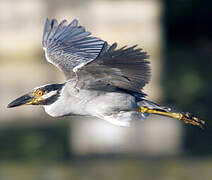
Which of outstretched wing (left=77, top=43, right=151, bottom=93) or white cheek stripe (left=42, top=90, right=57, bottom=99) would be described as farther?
white cheek stripe (left=42, top=90, right=57, bottom=99)

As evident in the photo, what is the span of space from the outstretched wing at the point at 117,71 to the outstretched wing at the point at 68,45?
588 mm

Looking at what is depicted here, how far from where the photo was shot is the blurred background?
38.0 ft

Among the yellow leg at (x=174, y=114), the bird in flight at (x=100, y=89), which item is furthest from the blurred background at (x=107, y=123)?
the bird in flight at (x=100, y=89)

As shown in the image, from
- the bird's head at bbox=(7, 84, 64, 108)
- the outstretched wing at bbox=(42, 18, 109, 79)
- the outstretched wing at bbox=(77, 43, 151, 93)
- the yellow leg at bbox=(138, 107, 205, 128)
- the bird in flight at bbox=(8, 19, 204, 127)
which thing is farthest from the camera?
the outstretched wing at bbox=(42, 18, 109, 79)

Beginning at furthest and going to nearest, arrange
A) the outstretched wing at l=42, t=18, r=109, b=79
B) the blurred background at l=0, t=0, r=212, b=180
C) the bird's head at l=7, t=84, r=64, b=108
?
the blurred background at l=0, t=0, r=212, b=180, the outstretched wing at l=42, t=18, r=109, b=79, the bird's head at l=7, t=84, r=64, b=108

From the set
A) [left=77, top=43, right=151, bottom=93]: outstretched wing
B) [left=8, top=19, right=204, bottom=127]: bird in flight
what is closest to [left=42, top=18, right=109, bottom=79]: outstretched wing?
[left=8, top=19, right=204, bottom=127]: bird in flight

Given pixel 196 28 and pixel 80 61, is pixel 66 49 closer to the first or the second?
pixel 80 61

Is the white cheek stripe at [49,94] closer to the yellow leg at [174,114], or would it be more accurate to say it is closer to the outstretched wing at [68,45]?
the outstretched wing at [68,45]

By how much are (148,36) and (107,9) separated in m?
1.35

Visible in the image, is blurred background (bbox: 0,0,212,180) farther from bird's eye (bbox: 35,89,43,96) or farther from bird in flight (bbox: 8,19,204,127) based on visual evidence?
bird's eye (bbox: 35,89,43,96)

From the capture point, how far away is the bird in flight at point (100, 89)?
639 centimetres

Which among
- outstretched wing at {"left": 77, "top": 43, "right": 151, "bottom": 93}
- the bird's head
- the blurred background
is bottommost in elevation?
the blurred background

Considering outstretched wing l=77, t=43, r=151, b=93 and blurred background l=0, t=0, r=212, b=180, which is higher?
outstretched wing l=77, t=43, r=151, b=93

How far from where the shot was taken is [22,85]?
1736 centimetres
